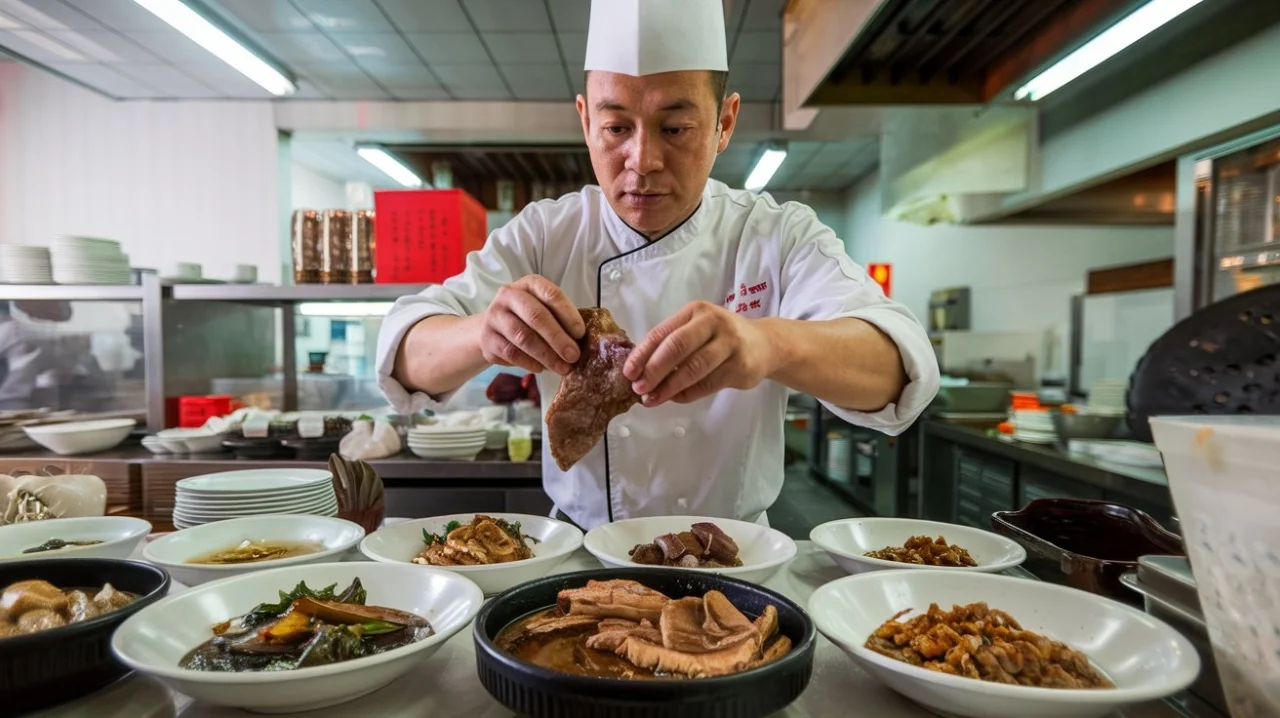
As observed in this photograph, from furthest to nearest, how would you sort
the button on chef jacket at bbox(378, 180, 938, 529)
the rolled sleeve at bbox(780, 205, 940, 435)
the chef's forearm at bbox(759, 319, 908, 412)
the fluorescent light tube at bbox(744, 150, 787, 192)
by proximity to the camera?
the fluorescent light tube at bbox(744, 150, 787, 192) → the button on chef jacket at bbox(378, 180, 938, 529) → the rolled sleeve at bbox(780, 205, 940, 435) → the chef's forearm at bbox(759, 319, 908, 412)

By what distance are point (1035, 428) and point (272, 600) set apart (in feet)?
14.1

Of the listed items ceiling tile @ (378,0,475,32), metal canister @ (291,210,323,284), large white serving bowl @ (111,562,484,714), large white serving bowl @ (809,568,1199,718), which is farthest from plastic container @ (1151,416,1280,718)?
ceiling tile @ (378,0,475,32)

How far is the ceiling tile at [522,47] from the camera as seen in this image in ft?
16.3

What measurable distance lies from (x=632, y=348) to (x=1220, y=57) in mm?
4237

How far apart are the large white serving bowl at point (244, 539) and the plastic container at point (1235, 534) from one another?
141 cm

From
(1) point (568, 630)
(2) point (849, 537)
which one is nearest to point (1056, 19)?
(2) point (849, 537)

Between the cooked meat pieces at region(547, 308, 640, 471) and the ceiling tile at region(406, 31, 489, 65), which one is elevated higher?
the ceiling tile at region(406, 31, 489, 65)

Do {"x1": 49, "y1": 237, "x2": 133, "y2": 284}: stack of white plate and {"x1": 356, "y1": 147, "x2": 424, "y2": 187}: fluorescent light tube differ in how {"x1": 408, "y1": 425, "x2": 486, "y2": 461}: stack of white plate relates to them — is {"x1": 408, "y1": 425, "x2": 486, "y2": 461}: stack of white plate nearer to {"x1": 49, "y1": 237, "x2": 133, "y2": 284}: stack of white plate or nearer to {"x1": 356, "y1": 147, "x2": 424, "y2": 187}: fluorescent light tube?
{"x1": 49, "y1": 237, "x2": 133, "y2": 284}: stack of white plate

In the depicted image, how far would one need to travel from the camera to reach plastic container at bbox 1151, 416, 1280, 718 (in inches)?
27.4

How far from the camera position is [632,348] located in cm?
123

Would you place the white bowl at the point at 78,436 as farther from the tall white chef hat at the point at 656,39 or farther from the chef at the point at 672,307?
the tall white chef hat at the point at 656,39

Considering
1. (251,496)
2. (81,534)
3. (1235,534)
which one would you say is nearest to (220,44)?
(251,496)

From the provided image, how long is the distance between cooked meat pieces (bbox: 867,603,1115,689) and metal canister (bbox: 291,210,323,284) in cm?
406

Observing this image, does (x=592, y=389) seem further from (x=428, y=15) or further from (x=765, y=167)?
(x=765, y=167)
